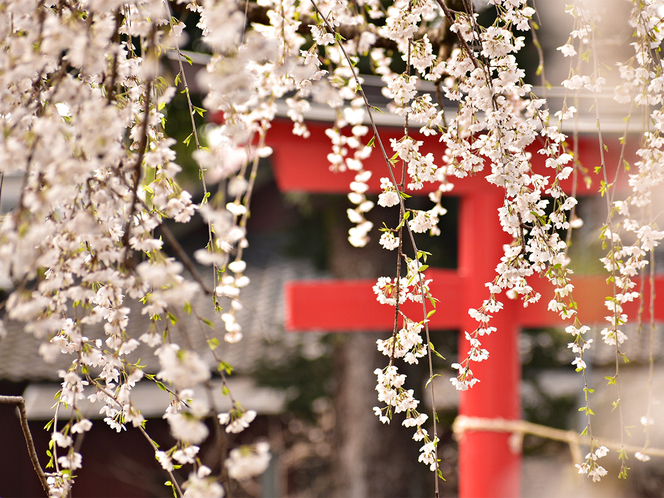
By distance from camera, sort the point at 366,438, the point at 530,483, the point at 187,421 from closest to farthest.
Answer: the point at 187,421 < the point at 366,438 < the point at 530,483

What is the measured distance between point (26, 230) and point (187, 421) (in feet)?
0.77

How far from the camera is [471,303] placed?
6.89ft

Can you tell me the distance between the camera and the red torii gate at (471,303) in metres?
1.99

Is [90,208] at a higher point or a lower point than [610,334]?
higher

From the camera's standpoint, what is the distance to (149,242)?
0.64 metres

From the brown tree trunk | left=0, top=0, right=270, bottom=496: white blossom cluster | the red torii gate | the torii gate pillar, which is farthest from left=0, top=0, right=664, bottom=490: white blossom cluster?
the brown tree trunk

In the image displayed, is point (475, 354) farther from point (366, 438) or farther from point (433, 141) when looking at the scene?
point (366, 438)

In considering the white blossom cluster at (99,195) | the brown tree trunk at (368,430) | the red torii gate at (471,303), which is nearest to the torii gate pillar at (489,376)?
the red torii gate at (471,303)

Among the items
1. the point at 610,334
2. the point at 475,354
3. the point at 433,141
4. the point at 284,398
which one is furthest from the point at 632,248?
the point at 284,398

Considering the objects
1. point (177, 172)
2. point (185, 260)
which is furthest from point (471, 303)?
point (185, 260)

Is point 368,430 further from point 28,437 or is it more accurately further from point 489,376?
point 28,437

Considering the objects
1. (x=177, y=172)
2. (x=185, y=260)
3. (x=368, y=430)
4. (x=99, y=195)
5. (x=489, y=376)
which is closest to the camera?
(x=185, y=260)

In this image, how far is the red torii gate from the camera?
1.99 metres

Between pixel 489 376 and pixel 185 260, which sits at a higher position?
pixel 185 260
